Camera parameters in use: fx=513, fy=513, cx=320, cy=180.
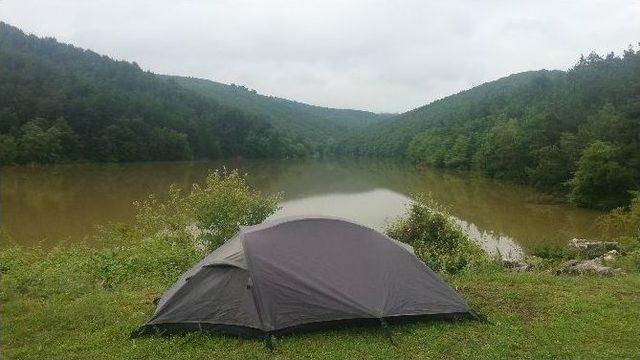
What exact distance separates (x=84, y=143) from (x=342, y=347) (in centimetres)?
7911

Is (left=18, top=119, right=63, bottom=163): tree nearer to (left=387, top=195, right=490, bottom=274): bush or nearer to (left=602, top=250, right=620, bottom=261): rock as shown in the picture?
(left=387, top=195, right=490, bottom=274): bush

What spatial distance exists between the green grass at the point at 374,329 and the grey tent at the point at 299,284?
244 mm

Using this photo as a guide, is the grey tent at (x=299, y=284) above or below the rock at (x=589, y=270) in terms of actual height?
above

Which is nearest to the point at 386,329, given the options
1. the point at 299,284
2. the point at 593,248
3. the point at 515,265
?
the point at 299,284

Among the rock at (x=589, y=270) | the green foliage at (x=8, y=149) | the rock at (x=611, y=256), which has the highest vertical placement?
Result: the green foliage at (x=8, y=149)

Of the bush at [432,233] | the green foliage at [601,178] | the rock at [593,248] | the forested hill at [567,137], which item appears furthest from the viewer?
the forested hill at [567,137]

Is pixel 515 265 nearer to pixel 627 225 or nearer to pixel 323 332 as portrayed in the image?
pixel 323 332

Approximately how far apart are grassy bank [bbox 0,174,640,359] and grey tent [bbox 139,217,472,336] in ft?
0.83

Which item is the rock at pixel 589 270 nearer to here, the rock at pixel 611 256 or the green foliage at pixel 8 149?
the rock at pixel 611 256

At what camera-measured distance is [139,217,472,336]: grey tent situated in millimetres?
7223

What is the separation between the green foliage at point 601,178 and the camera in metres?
32.6

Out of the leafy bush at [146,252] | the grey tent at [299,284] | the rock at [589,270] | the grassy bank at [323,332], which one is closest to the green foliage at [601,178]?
the rock at [589,270]

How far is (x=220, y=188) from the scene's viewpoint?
15.7m

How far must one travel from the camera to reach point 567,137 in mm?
41375
